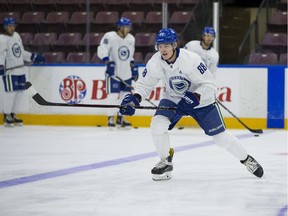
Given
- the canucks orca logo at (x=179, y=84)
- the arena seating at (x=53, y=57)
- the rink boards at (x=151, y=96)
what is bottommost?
the rink boards at (x=151, y=96)

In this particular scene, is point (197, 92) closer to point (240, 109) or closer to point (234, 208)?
point (234, 208)

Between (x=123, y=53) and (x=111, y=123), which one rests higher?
(x=123, y=53)

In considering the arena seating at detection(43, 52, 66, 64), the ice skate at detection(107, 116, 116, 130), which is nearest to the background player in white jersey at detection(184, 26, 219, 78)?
the ice skate at detection(107, 116, 116, 130)

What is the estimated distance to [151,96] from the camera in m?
10.4

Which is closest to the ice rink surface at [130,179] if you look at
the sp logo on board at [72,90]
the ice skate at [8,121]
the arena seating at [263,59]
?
the ice skate at [8,121]

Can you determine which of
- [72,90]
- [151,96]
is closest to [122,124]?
[151,96]

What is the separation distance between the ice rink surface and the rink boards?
114 cm

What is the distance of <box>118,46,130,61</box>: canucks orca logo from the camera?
10.2m

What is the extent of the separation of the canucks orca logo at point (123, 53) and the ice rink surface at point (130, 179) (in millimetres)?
1631

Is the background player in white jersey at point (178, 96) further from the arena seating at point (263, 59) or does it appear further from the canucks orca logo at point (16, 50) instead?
the canucks orca logo at point (16, 50)

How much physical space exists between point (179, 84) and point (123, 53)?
4843mm

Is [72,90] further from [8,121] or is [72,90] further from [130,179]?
[130,179]

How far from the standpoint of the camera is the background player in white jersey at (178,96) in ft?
17.7

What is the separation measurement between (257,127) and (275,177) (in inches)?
172
